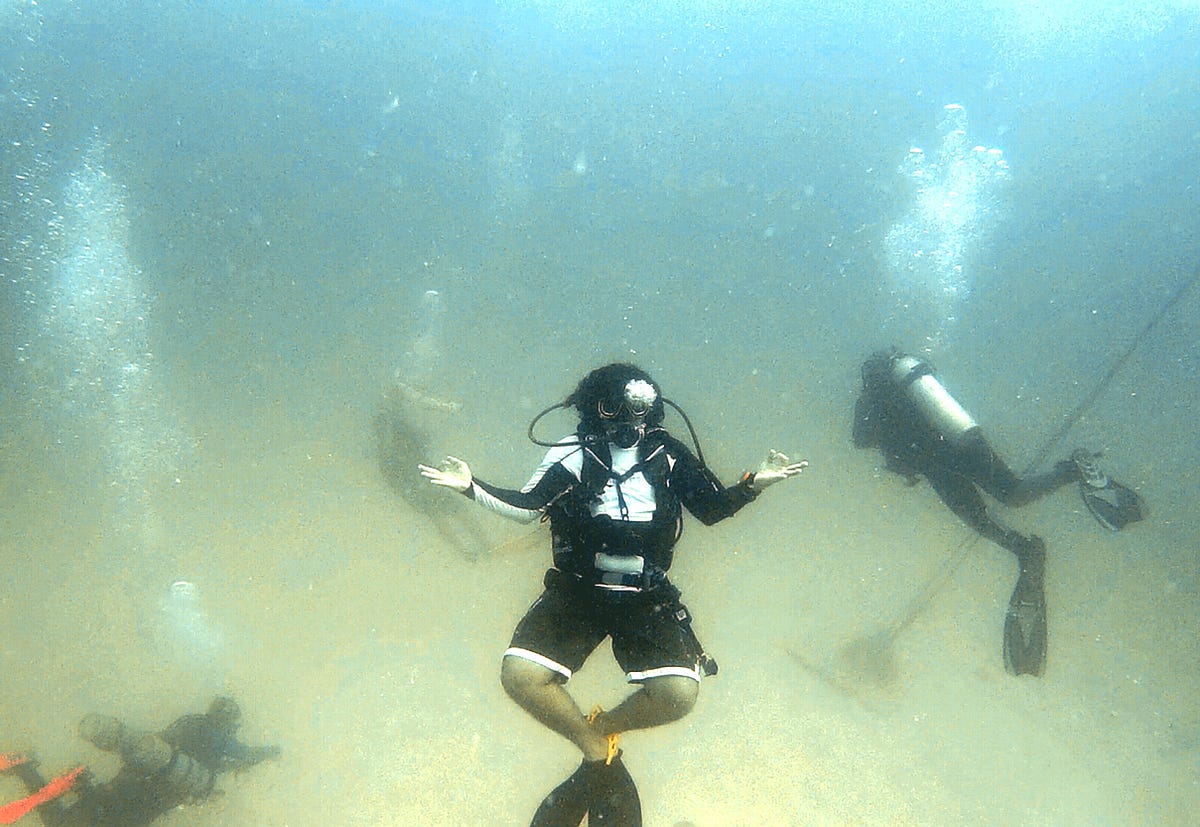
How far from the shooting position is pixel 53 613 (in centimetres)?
1291

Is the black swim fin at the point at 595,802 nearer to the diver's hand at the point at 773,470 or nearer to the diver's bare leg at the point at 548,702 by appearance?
the diver's bare leg at the point at 548,702

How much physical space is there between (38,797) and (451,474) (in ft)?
19.3

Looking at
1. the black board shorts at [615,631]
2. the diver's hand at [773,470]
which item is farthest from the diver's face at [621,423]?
the black board shorts at [615,631]

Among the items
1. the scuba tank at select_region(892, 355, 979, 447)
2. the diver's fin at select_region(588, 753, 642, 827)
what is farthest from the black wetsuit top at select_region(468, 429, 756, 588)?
the scuba tank at select_region(892, 355, 979, 447)

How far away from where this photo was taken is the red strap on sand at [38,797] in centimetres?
596

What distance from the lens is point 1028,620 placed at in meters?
7.93

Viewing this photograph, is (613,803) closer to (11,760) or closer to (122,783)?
(122,783)

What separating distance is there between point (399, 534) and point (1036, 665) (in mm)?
12675

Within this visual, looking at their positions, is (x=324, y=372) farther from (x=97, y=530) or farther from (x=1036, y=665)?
(x=1036, y=665)

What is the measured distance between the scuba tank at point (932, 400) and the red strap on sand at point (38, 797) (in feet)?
32.4

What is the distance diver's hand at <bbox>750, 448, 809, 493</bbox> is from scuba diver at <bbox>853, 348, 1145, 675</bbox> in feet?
17.4

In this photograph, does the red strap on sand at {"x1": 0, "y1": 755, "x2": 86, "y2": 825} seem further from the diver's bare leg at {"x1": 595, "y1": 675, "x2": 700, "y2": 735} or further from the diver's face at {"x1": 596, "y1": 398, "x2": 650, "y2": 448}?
the diver's face at {"x1": 596, "y1": 398, "x2": 650, "y2": 448}

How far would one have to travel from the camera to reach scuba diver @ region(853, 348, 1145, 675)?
779cm

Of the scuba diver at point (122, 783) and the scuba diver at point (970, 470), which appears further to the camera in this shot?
the scuba diver at point (970, 470)
